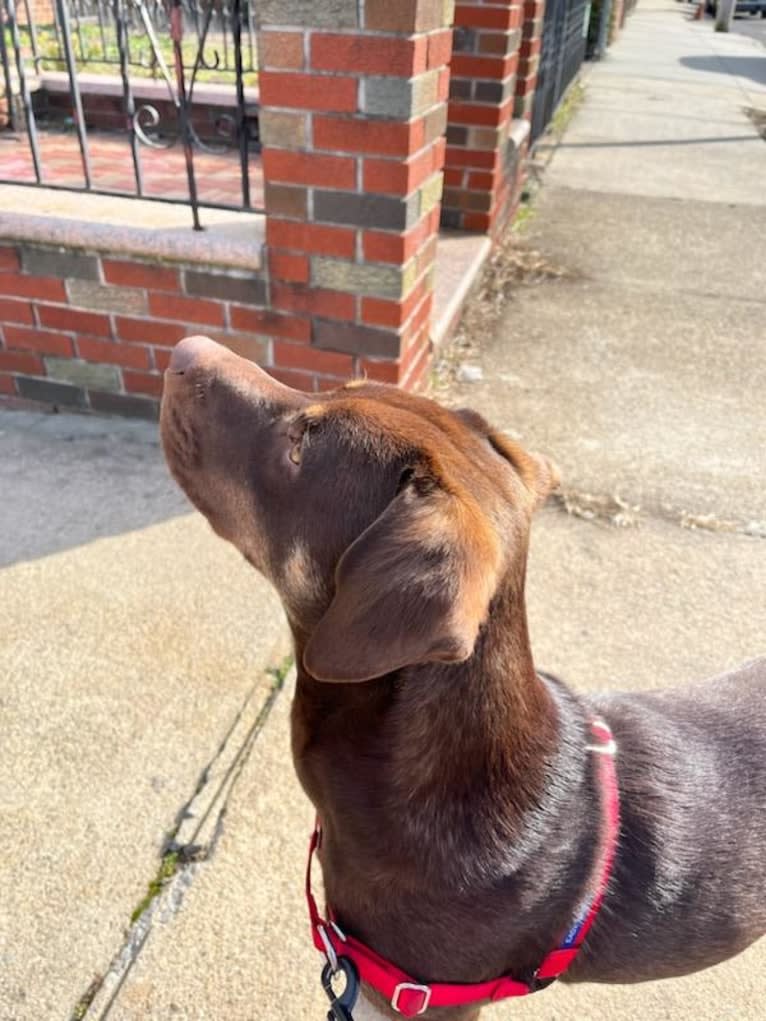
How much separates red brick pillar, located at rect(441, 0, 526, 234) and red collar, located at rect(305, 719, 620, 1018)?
491cm

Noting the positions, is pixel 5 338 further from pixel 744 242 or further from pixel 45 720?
pixel 744 242

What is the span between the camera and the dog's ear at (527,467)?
1.95 m

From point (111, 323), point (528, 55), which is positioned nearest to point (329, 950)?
point (111, 323)

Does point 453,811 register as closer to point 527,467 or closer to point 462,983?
point 462,983

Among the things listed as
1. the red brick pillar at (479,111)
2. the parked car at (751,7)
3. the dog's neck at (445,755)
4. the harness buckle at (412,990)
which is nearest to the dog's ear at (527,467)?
the dog's neck at (445,755)

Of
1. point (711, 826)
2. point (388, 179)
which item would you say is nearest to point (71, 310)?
point (388, 179)

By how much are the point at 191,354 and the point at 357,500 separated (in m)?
0.66

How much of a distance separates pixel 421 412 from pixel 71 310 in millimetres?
2820

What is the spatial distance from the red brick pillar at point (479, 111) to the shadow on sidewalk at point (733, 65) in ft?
49.1

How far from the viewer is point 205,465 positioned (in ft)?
6.61

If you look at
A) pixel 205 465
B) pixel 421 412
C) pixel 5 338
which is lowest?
pixel 5 338

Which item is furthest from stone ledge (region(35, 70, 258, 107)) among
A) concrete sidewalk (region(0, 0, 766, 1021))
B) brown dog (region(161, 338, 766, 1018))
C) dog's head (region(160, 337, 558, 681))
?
brown dog (region(161, 338, 766, 1018))

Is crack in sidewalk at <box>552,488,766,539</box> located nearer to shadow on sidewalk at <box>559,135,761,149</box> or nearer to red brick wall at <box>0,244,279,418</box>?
red brick wall at <box>0,244,279,418</box>

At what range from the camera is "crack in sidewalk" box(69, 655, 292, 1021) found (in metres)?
2.09
